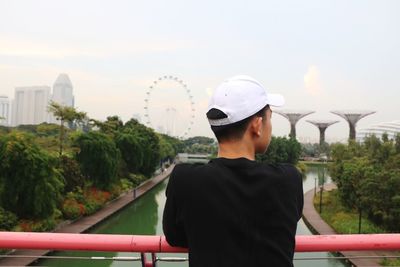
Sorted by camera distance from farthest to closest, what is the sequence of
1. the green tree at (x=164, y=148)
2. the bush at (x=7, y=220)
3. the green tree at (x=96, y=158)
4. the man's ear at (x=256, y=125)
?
the green tree at (x=164, y=148) → the green tree at (x=96, y=158) → the bush at (x=7, y=220) → the man's ear at (x=256, y=125)

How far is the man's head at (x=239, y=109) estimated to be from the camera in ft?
3.92

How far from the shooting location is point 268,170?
1.17 metres

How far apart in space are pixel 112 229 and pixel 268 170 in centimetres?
1770

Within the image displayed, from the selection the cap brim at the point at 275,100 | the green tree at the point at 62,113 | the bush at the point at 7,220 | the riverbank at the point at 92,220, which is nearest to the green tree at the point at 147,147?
the riverbank at the point at 92,220

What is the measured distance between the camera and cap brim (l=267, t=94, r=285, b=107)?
4.11 ft

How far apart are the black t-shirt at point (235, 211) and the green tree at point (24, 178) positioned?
45.1 feet

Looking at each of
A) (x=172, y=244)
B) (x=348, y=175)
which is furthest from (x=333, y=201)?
(x=172, y=244)

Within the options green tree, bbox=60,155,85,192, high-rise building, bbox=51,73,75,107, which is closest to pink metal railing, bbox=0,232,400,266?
green tree, bbox=60,155,85,192

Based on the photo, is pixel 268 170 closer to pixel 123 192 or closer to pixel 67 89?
pixel 123 192

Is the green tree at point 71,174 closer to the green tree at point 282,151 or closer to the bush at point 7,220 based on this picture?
the bush at point 7,220

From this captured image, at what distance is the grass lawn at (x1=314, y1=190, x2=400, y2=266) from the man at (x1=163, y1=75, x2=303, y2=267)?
15991 millimetres

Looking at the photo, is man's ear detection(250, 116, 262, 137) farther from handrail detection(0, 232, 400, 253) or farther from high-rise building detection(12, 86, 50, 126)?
high-rise building detection(12, 86, 50, 126)

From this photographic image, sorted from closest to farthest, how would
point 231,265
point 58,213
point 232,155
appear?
point 231,265 < point 232,155 < point 58,213

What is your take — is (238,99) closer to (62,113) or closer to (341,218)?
(341,218)
